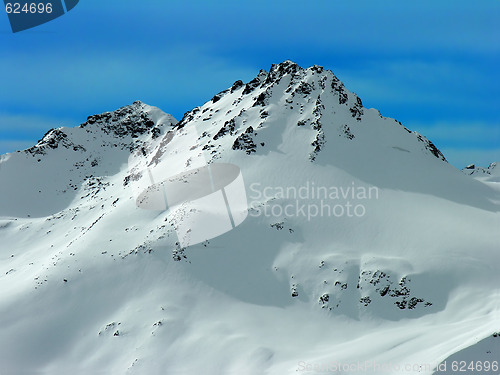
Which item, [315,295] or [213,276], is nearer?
[315,295]

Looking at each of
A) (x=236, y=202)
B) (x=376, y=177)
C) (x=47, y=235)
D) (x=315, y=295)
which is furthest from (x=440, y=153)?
(x=47, y=235)

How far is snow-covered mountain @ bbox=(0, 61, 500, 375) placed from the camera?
62469mm

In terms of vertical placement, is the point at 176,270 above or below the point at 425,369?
below

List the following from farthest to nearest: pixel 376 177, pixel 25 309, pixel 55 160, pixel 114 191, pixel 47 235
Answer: pixel 55 160 < pixel 114 191 < pixel 47 235 < pixel 376 177 < pixel 25 309

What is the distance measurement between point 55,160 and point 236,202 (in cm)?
6900

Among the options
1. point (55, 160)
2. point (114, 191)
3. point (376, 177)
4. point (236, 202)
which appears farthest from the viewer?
point (55, 160)

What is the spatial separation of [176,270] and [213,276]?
5179mm

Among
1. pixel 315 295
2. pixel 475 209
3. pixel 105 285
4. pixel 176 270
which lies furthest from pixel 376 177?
pixel 105 285

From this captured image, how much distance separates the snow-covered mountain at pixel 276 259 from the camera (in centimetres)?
6247

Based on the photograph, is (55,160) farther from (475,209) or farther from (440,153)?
(475,209)

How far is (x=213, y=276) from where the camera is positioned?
248ft

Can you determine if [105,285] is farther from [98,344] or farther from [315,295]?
[315,295]

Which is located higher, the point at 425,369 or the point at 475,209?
the point at 425,369

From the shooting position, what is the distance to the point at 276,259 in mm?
76812
